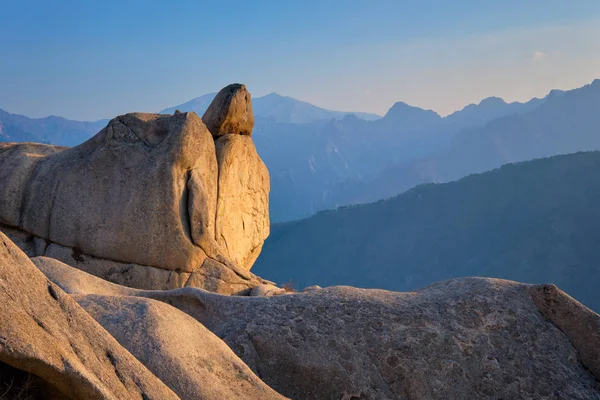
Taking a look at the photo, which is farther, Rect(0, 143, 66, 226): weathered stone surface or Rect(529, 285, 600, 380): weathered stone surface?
Rect(0, 143, 66, 226): weathered stone surface

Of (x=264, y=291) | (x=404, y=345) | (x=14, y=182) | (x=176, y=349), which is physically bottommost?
(x=264, y=291)

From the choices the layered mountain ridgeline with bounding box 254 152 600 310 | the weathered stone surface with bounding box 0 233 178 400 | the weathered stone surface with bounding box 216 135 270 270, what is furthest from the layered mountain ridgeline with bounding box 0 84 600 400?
the layered mountain ridgeline with bounding box 254 152 600 310

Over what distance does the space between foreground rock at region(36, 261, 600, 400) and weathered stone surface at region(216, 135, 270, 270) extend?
9.31 metres

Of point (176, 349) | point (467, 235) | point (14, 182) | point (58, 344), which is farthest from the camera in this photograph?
point (467, 235)

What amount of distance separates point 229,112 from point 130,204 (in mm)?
5155

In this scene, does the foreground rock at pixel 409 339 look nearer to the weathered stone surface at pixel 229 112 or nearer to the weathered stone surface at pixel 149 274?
the weathered stone surface at pixel 149 274

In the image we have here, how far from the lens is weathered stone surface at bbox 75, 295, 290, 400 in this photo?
5.01m

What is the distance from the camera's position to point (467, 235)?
442 ft

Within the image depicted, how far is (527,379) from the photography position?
→ 6762 mm

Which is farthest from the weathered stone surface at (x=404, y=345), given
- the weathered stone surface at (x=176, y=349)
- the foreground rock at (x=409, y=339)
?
the weathered stone surface at (x=176, y=349)

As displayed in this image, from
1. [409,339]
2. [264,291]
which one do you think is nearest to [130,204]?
[264,291]

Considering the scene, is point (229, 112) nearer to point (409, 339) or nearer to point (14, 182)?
point (14, 182)

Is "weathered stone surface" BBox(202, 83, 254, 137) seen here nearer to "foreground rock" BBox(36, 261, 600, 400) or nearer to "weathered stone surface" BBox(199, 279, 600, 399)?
"foreground rock" BBox(36, 261, 600, 400)

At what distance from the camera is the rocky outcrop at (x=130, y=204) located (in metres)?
14.1
